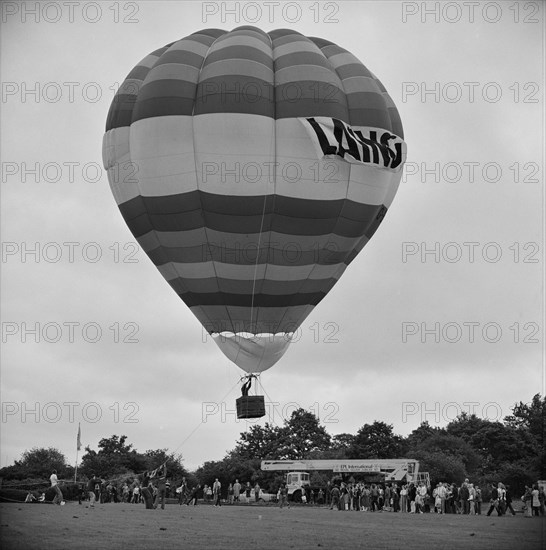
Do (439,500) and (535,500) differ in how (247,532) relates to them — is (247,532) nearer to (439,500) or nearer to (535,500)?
(535,500)

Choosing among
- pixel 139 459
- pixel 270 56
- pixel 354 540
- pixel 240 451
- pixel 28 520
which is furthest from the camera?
pixel 240 451

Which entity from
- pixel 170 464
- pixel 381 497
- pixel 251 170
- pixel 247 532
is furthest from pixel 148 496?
pixel 170 464

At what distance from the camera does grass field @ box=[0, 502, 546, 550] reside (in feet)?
46.8

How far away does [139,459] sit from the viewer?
55375 millimetres

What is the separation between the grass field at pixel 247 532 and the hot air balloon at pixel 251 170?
3678 mm

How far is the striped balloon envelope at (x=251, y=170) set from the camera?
21047 millimetres

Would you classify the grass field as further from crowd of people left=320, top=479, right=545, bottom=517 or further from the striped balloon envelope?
the striped balloon envelope

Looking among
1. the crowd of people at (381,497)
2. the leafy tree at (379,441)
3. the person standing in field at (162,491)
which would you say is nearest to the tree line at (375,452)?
the leafy tree at (379,441)

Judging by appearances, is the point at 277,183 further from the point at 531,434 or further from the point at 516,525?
the point at 531,434

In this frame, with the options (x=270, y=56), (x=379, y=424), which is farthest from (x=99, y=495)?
(x=379, y=424)

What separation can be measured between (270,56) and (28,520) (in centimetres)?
1152

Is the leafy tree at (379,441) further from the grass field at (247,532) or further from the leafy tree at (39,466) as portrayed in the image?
the grass field at (247,532)

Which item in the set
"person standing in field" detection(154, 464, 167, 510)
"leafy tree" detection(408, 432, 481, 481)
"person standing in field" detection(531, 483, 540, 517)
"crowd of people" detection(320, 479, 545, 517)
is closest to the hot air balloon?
"person standing in field" detection(154, 464, 167, 510)

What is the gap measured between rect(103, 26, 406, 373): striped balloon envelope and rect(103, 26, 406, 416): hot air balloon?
29 mm
